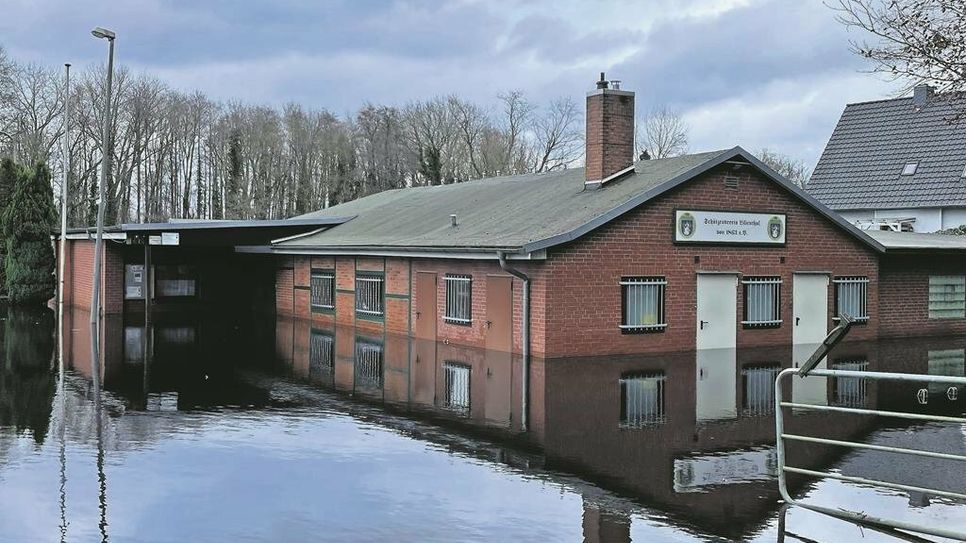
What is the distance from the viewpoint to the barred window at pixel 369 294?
2359cm

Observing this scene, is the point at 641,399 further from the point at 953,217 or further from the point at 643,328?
the point at 953,217

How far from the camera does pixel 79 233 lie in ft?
100

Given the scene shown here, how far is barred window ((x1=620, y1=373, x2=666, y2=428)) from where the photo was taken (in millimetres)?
11609

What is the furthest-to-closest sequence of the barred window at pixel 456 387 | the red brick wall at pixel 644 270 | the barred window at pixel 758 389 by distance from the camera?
the red brick wall at pixel 644 270
the barred window at pixel 456 387
the barred window at pixel 758 389

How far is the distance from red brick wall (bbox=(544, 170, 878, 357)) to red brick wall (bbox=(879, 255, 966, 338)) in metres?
1.06

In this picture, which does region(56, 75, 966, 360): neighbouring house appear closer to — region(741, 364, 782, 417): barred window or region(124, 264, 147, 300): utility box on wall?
region(741, 364, 782, 417): barred window

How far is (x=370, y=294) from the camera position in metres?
24.1

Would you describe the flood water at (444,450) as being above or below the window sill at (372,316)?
below

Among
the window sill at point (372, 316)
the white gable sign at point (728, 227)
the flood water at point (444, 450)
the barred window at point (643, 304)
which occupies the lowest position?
the flood water at point (444, 450)

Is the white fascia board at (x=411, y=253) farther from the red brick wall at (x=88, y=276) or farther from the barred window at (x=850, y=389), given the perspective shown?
the barred window at (x=850, y=389)

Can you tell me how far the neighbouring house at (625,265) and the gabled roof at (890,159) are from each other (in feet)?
23.0

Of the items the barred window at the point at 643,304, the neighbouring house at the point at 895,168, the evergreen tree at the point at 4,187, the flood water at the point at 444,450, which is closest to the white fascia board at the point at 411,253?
the flood water at the point at 444,450

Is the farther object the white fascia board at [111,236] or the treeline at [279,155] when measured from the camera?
the treeline at [279,155]

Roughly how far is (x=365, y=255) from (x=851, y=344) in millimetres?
11058
